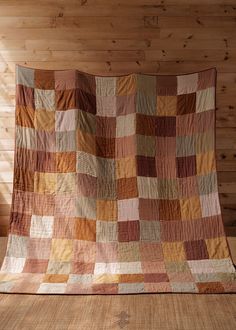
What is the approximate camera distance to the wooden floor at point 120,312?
169cm

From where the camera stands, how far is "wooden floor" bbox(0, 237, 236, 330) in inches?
66.6

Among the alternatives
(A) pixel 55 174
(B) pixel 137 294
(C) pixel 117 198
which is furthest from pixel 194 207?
(A) pixel 55 174

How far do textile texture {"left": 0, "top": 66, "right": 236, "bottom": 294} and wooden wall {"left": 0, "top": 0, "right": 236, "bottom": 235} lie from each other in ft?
1.77

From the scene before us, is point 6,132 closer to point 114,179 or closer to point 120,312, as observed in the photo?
point 114,179

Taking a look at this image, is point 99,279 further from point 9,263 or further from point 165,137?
point 165,137

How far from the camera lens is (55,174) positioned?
8.58ft

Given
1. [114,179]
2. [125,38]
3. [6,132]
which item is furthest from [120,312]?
[125,38]

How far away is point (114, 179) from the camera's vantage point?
8.67ft

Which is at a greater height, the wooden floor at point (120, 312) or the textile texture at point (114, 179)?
the textile texture at point (114, 179)

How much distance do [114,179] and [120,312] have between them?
1013 mm

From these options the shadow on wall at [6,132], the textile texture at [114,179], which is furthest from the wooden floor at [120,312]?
the shadow on wall at [6,132]

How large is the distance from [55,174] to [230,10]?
6.47 feet

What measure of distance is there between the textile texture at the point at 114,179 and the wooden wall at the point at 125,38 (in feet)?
1.77

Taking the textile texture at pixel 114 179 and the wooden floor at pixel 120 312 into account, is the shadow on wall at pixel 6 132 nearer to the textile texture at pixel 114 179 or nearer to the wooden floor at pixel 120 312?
the textile texture at pixel 114 179
